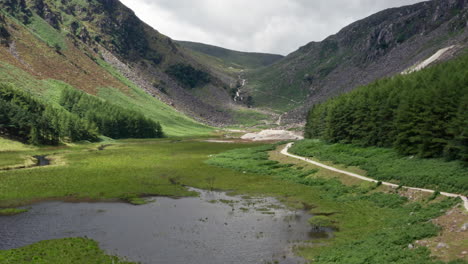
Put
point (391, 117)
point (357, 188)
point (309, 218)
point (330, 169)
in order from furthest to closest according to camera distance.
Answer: point (391, 117) → point (330, 169) → point (357, 188) → point (309, 218)

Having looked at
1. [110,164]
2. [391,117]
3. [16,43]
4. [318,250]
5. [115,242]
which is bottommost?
[110,164]

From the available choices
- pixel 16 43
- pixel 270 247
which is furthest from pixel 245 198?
pixel 16 43

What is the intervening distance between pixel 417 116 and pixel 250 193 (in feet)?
98.4

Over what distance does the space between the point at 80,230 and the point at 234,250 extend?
53.7ft

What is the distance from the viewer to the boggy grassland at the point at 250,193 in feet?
87.9

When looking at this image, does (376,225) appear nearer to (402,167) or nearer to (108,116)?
(402,167)

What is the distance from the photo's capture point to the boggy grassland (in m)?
26.8

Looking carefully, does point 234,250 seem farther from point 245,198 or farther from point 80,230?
point 245,198

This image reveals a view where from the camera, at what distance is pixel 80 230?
34031mm

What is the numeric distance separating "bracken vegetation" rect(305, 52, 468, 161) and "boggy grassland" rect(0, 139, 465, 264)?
12319 mm

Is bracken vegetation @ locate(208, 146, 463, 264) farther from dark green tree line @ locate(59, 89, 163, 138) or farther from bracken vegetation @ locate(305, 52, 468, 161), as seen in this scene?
dark green tree line @ locate(59, 89, 163, 138)

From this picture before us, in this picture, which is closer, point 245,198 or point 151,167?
point 245,198

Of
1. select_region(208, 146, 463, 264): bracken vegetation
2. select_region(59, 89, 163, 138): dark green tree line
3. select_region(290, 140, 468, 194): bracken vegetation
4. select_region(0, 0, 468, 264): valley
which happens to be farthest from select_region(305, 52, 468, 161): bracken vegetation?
select_region(59, 89, 163, 138): dark green tree line

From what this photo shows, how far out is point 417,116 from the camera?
5428cm
